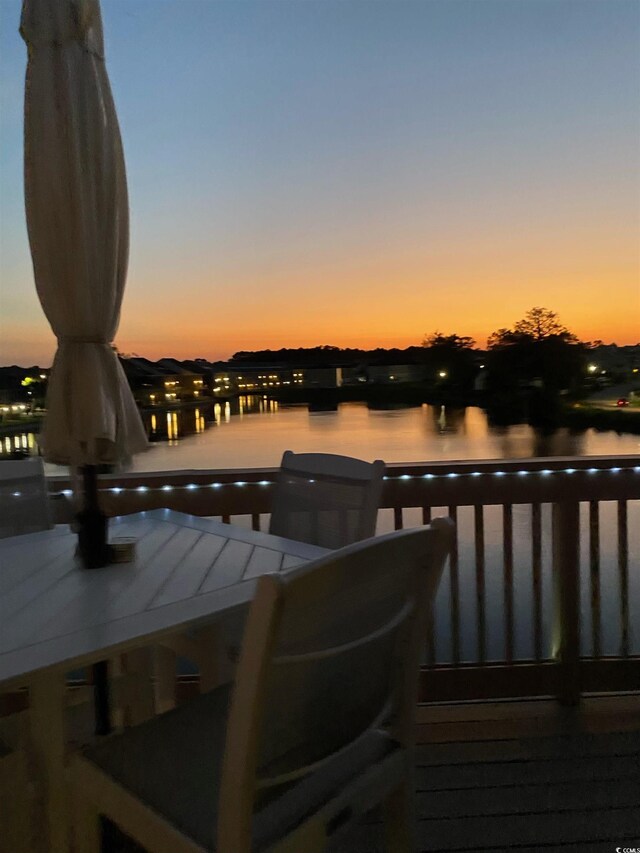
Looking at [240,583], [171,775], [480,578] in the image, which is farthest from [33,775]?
[480,578]

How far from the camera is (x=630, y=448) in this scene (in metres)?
2.80

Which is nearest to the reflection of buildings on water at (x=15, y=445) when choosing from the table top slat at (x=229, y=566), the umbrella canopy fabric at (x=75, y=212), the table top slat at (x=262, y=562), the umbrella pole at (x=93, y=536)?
the umbrella canopy fabric at (x=75, y=212)

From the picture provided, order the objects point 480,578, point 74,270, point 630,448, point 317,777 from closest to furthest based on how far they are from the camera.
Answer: point 317,777 → point 74,270 → point 480,578 → point 630,448

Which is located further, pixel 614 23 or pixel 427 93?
pixel 427 93

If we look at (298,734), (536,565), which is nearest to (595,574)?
(536,565)

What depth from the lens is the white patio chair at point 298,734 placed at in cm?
91

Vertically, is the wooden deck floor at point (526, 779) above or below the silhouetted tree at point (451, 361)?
below

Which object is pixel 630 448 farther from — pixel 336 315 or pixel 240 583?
pixel 336 315

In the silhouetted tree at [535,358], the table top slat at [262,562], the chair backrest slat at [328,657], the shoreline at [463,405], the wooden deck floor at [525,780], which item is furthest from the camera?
the silhouetted tree at [535,358]

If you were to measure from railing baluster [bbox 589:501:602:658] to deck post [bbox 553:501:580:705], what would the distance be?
3.3 inches

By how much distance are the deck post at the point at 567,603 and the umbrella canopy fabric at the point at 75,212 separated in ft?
6.13

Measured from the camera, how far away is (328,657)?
1.02 meters

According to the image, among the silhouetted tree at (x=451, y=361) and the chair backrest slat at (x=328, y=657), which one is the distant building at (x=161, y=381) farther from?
the chair backrest slat at (x=328, y=657)

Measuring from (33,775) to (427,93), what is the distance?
4569 mm
